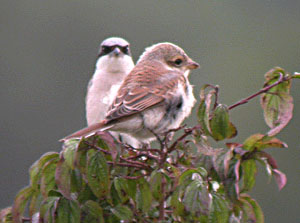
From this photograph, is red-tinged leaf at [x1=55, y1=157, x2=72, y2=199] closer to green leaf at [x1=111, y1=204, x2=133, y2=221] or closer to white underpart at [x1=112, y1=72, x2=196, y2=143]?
green leaf at [x1=111, y1=204, x2=133, y2=221]

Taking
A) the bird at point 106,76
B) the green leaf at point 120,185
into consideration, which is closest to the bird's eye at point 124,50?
the bird at point 106,76

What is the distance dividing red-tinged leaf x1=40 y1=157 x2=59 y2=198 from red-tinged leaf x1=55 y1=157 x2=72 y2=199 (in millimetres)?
121

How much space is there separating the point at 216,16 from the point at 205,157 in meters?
12.2

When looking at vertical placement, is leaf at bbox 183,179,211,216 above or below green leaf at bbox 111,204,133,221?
above

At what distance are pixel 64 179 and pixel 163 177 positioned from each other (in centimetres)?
34

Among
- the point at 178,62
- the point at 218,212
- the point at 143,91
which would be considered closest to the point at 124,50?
the point at 178,62

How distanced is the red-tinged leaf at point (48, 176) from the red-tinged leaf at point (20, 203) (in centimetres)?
12

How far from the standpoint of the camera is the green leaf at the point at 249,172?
7.89ft

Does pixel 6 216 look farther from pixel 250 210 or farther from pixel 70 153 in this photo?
pixel 250 210

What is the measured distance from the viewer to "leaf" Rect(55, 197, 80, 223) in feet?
7.43

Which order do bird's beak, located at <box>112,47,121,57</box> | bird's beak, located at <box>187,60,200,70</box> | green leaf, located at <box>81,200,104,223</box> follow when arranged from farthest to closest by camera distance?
bird's beak, located at <box>112,47,121,57</box> → bird's beak, located at <box>187,60,200,70</box> → green leaf, located at <box>81,200,104,223</box>

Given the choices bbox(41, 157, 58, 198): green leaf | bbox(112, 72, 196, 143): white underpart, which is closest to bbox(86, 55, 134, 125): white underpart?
bbox(112, 72, 196, 143): white underpart

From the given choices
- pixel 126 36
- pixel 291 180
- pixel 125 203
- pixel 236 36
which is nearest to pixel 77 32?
pixel 126 36

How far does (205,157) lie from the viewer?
2.44 meters
